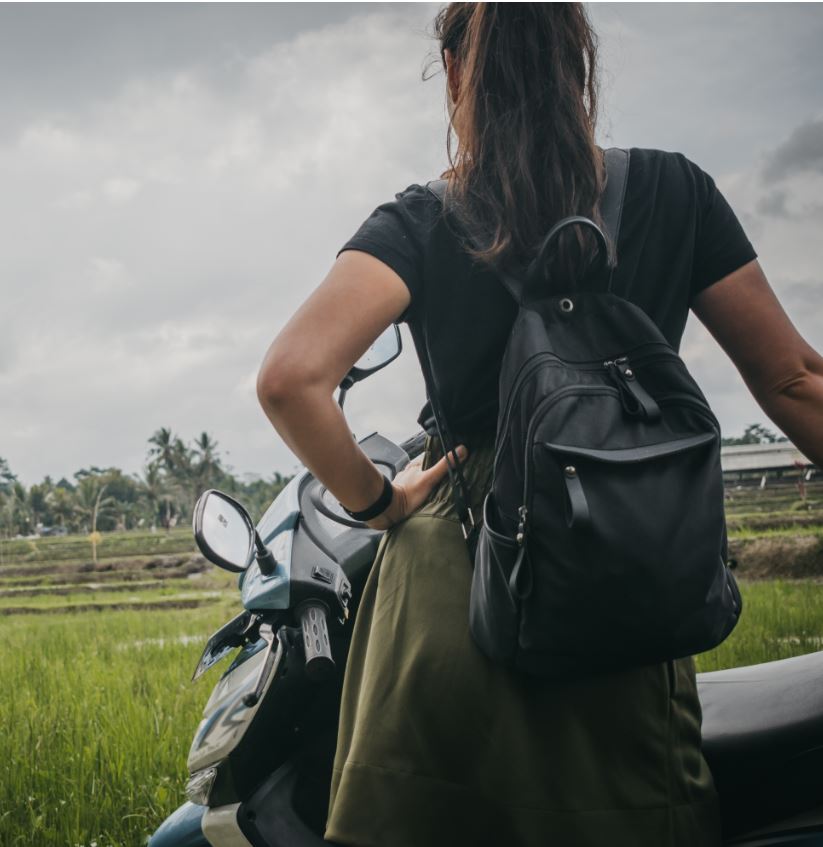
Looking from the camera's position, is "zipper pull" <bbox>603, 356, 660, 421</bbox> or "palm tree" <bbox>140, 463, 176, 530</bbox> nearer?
"zipper pull" <bbox>603, 356, 660, 421</bbox>

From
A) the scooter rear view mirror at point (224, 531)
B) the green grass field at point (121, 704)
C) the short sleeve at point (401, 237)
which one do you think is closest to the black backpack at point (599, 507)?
the short sleeve at point (401, 237)

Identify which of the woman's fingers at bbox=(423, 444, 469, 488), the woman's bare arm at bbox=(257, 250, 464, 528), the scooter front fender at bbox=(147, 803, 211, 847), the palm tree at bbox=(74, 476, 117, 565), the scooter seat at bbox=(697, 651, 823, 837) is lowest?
the scooter front fender at bbox=(147, 803, 211, 847)

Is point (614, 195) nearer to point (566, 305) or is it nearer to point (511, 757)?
point (566, 305)

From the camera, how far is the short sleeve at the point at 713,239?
1.01 m

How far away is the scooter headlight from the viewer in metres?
1.20

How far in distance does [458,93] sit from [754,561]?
809 centimetres

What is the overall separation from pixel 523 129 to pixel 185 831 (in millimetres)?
1083

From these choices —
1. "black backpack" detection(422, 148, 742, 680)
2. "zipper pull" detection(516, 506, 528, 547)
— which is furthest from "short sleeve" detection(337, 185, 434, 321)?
"zipper pull" detection(516, 506, 528, 547)

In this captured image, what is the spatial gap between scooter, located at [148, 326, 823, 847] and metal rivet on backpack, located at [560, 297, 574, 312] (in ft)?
1.60

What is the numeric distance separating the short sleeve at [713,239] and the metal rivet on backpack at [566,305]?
0.23 m

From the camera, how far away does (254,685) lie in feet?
3.86

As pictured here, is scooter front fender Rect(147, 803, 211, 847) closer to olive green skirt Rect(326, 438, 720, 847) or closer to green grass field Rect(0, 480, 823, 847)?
olive green skirt Rect(326, 438, 720, 847)

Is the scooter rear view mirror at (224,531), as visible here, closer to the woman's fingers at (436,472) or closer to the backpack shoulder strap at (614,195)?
the woman's fingers at (436,472)

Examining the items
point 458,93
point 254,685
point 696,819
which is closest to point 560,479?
point 696,819
